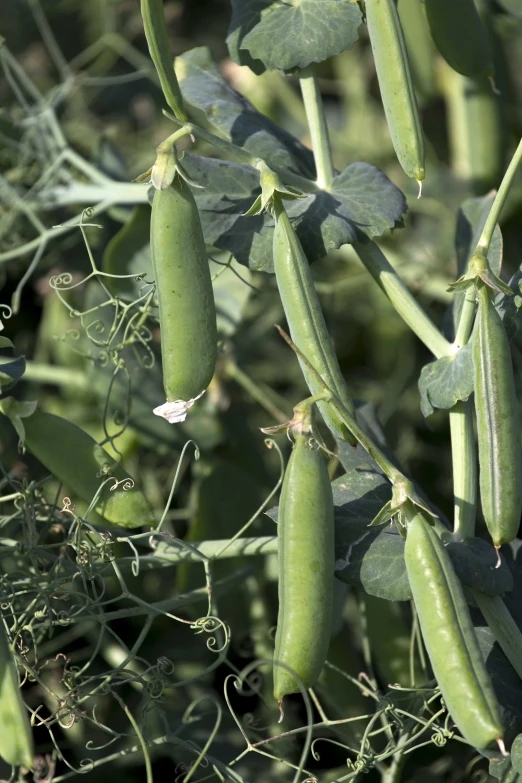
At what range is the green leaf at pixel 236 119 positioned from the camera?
0.92 metres

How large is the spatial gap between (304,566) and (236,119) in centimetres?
54

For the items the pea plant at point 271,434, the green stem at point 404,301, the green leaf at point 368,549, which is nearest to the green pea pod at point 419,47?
the pea plant at point 271,434

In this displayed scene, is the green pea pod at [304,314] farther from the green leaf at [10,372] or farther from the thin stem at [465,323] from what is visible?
the green leaf at [10,372]

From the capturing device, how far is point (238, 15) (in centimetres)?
93

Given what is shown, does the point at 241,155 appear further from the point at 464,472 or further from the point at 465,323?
the point at 464,472

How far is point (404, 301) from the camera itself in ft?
2.89

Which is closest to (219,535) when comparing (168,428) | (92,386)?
(168,428)

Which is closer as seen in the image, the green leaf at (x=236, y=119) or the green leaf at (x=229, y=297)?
the green leaf at (x=236, y=119)

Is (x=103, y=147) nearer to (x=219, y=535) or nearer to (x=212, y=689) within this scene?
(x=219, y=535)

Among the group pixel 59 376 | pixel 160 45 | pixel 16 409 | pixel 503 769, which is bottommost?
pixel 503 769

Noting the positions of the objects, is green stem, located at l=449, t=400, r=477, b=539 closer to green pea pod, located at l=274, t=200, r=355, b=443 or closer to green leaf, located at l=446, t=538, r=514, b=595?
green leaf, located at l=446, t=538, r=514, b=595

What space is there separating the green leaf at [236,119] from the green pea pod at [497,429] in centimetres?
32

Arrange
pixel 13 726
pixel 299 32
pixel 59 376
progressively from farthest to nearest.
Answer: pixel 59 376
pixel 299 32
pixel 13 726

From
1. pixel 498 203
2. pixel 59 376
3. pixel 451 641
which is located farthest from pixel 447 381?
pixel 59 376
